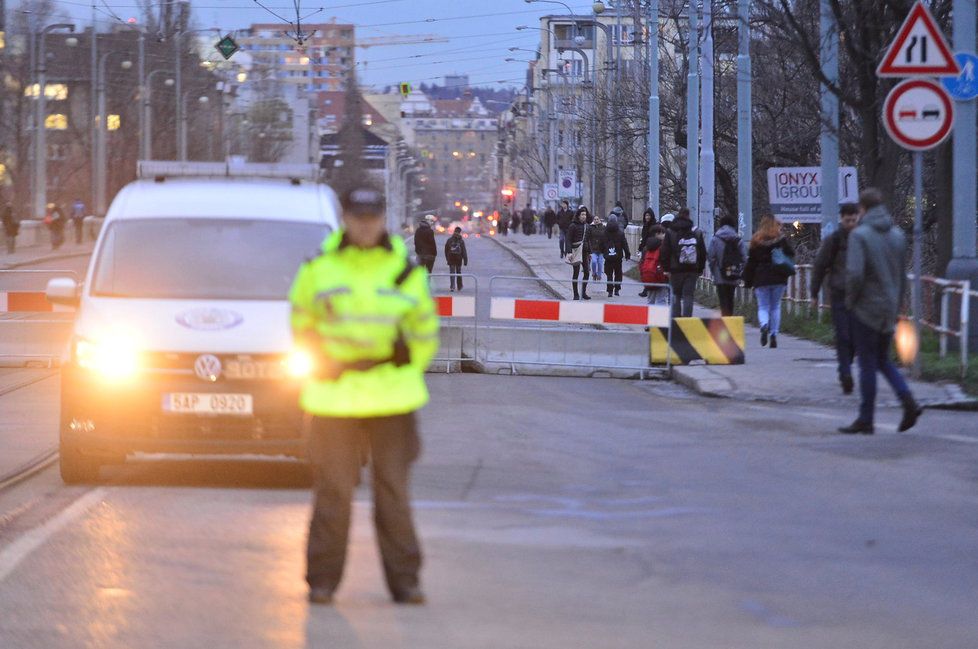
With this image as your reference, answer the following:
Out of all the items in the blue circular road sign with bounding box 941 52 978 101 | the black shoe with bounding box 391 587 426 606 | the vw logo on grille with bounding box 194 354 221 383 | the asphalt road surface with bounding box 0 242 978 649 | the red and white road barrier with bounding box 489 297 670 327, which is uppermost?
the blue circular road sign with bounding box 941 52 978 101

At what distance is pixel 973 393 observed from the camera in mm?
17125

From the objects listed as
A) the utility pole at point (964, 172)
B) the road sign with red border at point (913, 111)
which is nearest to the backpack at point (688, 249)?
the utility pole at point (964, 172)

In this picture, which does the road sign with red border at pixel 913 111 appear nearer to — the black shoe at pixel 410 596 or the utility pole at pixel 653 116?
the black shoe at pixel 410 596

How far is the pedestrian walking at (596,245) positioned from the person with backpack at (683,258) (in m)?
12.7

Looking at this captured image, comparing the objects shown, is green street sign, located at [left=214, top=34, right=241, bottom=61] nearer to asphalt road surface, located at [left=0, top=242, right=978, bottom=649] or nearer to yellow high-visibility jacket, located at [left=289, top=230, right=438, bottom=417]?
asphalt road surface, located at [left=0, top=242, right=978, bottom=649]

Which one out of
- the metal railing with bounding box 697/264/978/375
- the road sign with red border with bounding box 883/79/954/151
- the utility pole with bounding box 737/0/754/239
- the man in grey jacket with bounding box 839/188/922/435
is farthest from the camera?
the utility pole with bounding box 737/0/754/239

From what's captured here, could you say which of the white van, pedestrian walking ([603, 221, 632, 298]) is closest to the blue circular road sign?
the white van

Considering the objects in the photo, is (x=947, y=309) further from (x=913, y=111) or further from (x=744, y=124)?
(x=744, y=124)

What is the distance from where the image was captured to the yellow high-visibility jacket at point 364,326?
23.5ft

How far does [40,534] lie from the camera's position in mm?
9227

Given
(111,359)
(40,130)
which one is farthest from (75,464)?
(40,130)

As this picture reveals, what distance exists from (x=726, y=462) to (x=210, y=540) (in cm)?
489

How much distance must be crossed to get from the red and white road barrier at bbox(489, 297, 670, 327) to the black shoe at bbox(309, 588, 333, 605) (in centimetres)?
1463

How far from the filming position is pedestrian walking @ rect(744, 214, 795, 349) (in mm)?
23688
